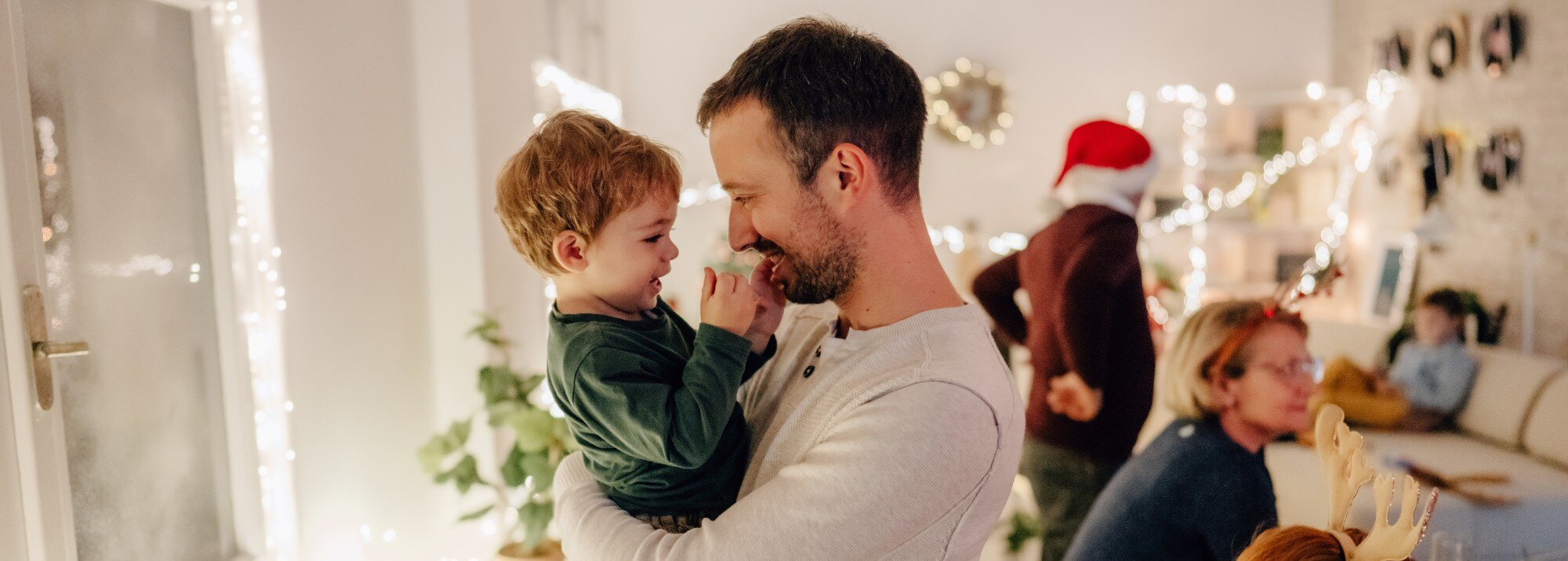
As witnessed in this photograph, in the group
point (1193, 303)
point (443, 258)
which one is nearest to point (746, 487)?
point (443, 258)

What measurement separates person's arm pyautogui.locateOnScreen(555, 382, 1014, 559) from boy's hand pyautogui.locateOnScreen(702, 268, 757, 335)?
23 cm

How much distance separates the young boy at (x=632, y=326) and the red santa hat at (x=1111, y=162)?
5.48 feet

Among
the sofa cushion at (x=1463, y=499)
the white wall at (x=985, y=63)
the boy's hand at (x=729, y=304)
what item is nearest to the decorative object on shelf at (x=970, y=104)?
the white wall at (x=985, y=63)

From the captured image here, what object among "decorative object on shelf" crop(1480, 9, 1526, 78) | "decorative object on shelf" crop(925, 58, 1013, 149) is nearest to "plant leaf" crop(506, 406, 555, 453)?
"decorative object on shelf" crop(1480, 9, 1526, 78)

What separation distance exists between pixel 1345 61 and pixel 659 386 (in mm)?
5757

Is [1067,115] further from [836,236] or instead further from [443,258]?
[836,236]

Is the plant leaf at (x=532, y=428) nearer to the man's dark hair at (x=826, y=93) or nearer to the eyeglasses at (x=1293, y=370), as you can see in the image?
the man's dark hair at (x=826, y=93)

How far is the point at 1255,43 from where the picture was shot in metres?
5.77

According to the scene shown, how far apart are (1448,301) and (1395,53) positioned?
1.89 metres

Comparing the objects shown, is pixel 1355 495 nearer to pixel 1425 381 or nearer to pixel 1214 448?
pixel 1214 448

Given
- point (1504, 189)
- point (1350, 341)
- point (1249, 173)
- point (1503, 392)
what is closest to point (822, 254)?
point (1503, 392)

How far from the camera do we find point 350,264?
2.39 m

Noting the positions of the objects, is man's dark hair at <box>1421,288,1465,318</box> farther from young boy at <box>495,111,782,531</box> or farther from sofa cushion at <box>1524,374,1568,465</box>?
young boy at <box>495,111,782,531</box>

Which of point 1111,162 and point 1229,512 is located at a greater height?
point 1111,162
